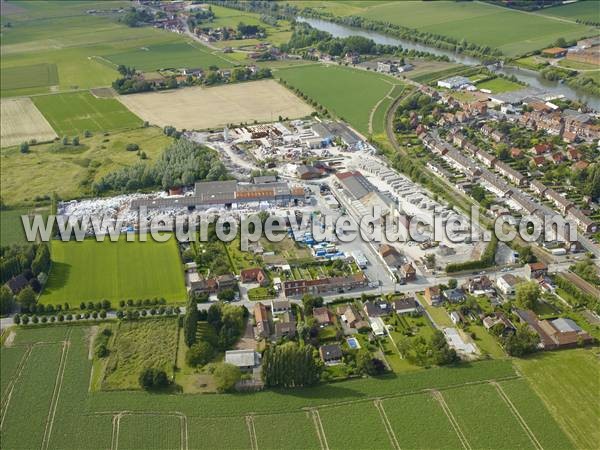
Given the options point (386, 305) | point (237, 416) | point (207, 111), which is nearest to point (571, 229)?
point (386, 305)

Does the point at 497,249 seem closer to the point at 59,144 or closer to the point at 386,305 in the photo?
the point at 386,305

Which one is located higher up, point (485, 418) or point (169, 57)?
point (485, 418)

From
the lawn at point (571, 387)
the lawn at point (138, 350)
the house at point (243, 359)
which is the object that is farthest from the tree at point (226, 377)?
the lawn at point (571, 387)

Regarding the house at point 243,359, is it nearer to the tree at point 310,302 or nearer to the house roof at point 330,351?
the house roof at point 330,351

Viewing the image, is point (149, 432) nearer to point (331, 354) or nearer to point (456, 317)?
point (331, 354)

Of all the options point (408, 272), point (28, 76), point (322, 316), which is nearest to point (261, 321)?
point (322, 316)

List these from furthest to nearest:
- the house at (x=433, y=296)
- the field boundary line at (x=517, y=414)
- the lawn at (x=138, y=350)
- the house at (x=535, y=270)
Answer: the house at (x=535, y=270), the house at (x=433, y=296), the lawn at (x=138, y=350), the field boundary line at (x=517, y=414)
